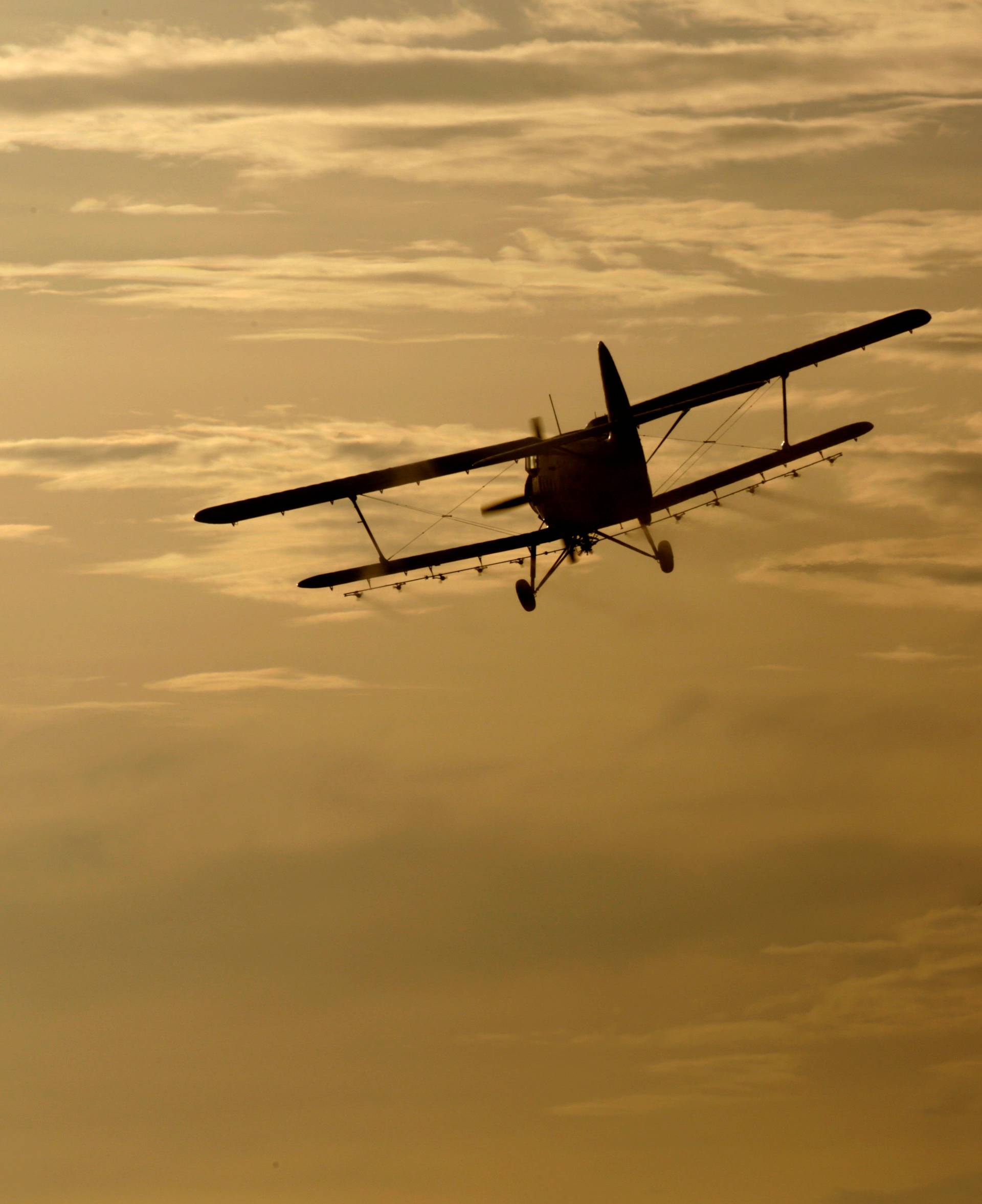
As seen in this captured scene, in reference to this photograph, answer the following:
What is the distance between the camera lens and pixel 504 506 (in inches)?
2301

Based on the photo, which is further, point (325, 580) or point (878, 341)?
point (325, 580)

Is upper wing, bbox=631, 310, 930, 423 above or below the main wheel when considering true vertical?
above

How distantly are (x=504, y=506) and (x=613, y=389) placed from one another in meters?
5.84

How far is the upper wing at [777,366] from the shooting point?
55.0 m

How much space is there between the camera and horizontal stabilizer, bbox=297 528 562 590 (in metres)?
56.0

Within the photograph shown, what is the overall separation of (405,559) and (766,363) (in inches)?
462

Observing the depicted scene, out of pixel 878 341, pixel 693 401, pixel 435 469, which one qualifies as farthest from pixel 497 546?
pixel 878 341

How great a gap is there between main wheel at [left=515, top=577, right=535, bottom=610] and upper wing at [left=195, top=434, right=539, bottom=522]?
12.0 feet

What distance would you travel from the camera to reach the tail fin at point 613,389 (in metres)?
54.3

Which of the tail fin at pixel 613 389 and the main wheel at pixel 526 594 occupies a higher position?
the tail fin at pixel 613 389

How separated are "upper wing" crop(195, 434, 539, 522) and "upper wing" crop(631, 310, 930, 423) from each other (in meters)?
3.86

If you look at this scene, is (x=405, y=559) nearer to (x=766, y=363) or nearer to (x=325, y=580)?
(x=325, y=580)

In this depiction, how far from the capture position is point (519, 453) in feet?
177

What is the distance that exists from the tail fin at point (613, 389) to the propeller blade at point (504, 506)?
15.6 ft
